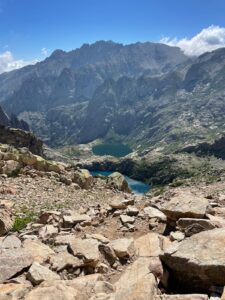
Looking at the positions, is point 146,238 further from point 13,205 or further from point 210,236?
point 13,205

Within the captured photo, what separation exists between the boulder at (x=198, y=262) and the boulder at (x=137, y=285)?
99 centimetres

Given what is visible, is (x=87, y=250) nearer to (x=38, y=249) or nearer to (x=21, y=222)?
(x=38, y=249)

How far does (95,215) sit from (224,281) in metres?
14.1

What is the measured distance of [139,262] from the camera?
1449 cm

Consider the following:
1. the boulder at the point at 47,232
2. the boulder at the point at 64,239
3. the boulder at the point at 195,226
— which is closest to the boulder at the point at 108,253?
the boulder at the point at 64,239

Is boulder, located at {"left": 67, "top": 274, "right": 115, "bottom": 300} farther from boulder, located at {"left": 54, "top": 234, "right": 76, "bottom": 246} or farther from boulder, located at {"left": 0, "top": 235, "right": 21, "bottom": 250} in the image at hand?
boulder, located at {"left": 0, "top": 235, "right": 21, "bottom": 250}

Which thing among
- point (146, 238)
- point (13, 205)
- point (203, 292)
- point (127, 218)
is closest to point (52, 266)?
point (146, 238)

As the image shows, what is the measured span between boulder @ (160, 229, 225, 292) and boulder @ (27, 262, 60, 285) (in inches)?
168

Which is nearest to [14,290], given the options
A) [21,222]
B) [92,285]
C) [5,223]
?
[92,285]

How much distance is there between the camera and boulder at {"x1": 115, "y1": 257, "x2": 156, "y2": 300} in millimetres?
11266

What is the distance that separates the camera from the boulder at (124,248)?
1662 cm

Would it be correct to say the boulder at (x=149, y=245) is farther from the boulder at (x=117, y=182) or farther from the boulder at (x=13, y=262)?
the boulder at (x=117, y=182)

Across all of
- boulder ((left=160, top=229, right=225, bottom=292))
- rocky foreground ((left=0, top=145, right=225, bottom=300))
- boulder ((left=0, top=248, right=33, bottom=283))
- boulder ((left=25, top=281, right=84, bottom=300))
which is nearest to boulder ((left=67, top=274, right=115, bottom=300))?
rocky foreground ((left=0, top=145, right=225, bottom=300))

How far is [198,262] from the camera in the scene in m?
12.4
